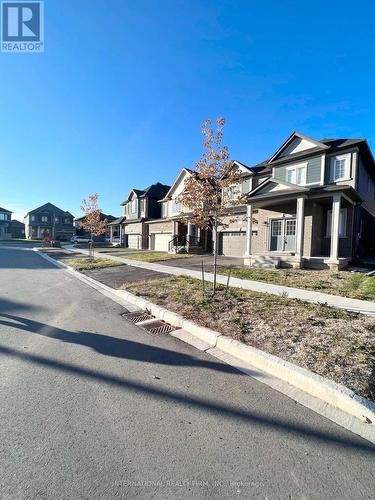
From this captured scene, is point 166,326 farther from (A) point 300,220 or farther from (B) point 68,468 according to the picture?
(A) point 300,220

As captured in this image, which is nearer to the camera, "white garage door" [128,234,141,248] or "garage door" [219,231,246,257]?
"garage door" [219,231,246,257]

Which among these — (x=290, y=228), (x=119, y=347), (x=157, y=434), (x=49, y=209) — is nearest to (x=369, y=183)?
(x=290, y=228)

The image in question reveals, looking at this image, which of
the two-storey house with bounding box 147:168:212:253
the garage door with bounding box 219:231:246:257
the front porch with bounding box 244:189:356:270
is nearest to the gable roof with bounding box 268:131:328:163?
the front porch with bounding box 244:189:356:270

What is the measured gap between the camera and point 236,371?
3465 millimetres

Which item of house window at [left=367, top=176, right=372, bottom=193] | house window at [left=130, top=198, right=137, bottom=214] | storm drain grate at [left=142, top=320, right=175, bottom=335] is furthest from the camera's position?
house window at [left=130, top=198, right=137, bottom=214]

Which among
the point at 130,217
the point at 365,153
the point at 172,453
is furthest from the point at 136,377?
the point at 130,217

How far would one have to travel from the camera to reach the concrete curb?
2.52 meters

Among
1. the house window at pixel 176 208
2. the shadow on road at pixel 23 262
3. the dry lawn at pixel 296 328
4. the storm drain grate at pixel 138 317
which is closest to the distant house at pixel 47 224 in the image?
the shadow on road at pixel 23 262

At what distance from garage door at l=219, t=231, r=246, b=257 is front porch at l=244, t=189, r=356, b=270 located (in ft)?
9.49

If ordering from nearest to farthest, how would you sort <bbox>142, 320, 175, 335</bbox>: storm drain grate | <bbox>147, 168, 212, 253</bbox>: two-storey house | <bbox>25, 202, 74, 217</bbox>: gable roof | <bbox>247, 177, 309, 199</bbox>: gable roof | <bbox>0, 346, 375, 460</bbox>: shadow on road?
<bbox>0, 346, 375, 460</bbox>: shadow on road < <bbox>142, 320, 175, 335</bbox>: storm drain grate < <bbox>247, 177, 309, 199</bbox>: gable roof < <bbox>147, 168, 212, 253</bbox>: two-storey house < <bbox>25, 202, 74, 217</bbox>: gable roof

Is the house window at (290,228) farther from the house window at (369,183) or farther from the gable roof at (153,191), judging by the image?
the gable roof at (153,191)

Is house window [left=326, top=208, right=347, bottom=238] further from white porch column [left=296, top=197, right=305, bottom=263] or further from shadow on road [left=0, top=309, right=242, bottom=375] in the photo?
shadow on road [left=0, top=309, right=242, bottom=375]

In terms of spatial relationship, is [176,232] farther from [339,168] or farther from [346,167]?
[346,167]

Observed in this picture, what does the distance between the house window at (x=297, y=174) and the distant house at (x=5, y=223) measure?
75.9 m
